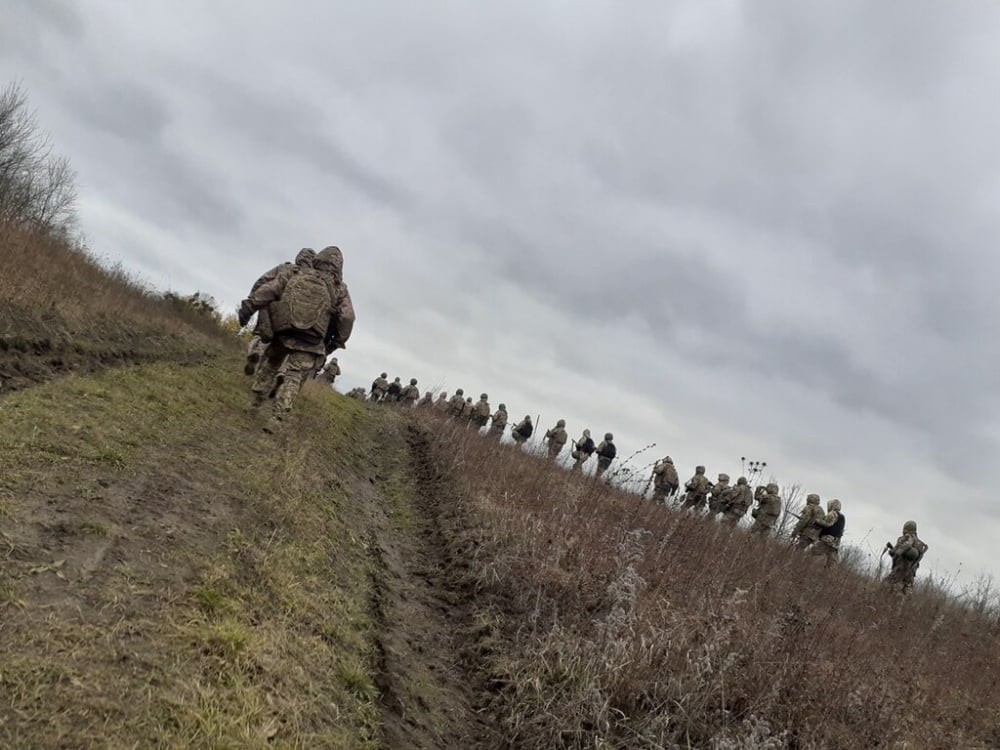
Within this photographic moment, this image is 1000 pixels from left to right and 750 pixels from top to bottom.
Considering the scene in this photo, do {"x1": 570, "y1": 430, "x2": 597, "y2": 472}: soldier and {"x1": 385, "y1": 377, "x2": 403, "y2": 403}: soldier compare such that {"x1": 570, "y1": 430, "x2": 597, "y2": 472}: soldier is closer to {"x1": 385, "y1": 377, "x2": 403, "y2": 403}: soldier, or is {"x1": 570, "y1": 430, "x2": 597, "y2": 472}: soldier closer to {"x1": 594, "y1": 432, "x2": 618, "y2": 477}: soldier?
{"x1": 594, "y1": 432, "x2": 618, "y2": 477}: soldier

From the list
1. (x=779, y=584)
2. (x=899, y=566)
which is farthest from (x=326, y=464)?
(x=899, y=566)

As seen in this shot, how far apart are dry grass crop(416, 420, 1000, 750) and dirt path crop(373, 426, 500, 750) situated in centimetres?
21

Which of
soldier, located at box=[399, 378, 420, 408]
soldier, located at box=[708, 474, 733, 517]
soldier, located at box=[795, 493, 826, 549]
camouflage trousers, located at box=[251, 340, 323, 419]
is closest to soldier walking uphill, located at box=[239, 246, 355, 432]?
camouflage trousers, located at box=[251, 340, 323, 419]

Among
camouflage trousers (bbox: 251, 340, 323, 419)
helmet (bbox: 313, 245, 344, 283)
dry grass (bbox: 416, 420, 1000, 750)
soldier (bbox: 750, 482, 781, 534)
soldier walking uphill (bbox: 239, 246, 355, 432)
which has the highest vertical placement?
soldier (bbox: 750, 482, 781, 534)

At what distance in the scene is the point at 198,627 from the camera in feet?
9.82

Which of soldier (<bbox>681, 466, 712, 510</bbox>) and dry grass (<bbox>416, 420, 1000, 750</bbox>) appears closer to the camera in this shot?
dry grass (<bbox>416, 420, 1000, 750</bbox>)

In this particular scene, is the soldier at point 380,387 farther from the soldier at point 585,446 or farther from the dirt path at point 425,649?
the dirt path at point 425,649

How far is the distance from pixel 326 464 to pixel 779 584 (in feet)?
18.3

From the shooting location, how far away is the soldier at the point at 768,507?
17797mm

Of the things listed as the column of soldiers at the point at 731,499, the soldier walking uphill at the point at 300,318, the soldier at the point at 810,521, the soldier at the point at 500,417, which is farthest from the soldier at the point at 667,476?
the soldier walking uphill at the point at 300,318

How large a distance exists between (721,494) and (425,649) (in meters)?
18.1

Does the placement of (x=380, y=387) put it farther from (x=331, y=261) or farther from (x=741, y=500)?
(x=331, y=261)

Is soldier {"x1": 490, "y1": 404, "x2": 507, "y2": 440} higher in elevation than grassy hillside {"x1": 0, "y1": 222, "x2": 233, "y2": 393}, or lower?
higher

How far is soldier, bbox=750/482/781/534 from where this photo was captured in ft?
58.4
